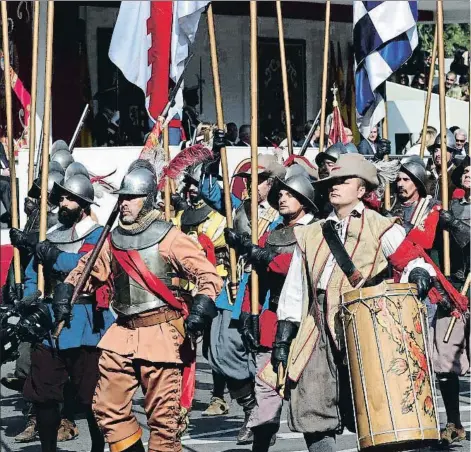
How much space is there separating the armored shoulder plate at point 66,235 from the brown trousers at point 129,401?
1133mm

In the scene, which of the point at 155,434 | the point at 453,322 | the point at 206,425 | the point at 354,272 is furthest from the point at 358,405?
the point at 206,425

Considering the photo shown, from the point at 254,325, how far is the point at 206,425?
2017 mm

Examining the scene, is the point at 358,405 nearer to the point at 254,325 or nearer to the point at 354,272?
the point at 354,272

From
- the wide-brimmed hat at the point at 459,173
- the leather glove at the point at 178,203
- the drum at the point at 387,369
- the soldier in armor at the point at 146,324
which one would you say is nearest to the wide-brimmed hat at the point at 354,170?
the drum at the point at 387,369

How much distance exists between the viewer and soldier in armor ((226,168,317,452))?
7672mm

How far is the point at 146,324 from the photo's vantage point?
7.21 m

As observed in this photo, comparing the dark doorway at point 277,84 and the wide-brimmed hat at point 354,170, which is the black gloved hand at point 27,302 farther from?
the dark doorway at point 277,84

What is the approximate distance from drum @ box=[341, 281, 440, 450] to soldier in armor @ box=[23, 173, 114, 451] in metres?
2.07

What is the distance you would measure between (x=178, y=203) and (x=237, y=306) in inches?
76.6

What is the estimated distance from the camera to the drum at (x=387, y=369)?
20.7ft

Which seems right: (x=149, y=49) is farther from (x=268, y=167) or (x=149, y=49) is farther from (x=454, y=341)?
(x=454, y=341)

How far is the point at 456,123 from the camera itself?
73.0 ft

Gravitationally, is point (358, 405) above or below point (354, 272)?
below

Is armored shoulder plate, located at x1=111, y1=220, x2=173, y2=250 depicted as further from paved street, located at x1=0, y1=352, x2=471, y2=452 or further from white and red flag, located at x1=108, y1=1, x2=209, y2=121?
white and red flag, located at x1=108, y1=1, x2=209, y2=121
